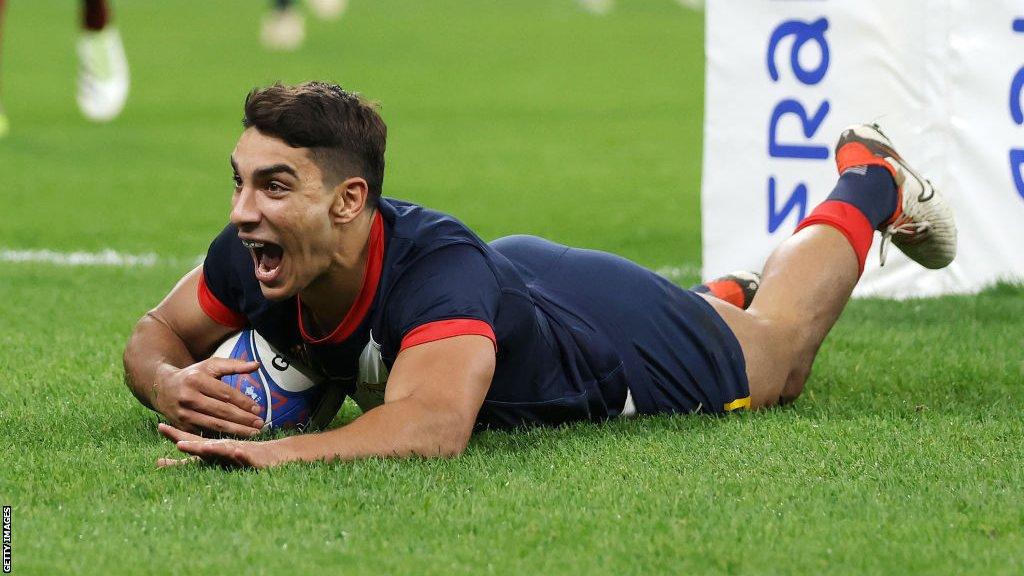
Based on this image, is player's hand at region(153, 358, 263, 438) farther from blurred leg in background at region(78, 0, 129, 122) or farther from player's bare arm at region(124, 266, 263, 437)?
blurred leg in background at region(78, 0, 129, 122)

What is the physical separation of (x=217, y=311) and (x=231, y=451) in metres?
0.79

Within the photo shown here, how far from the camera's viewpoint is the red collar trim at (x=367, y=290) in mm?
4098

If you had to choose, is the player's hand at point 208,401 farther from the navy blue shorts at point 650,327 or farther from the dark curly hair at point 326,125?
the navy blue shorts at point 650,327

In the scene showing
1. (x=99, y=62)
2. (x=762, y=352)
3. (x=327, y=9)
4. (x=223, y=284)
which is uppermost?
(x=223, y=284)

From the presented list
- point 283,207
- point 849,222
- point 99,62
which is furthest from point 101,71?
point 283,207

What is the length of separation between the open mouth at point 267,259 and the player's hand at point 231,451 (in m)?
0.40

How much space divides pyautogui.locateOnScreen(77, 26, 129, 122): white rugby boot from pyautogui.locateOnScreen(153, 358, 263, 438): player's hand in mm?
8172

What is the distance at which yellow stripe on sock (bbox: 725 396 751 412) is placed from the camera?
472cm

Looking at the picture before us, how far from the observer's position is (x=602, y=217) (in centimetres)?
932

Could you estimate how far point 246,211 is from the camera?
3924 mm

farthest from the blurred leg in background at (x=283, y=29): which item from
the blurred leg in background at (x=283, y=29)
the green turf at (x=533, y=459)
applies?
the green turf at (x=533, y=459)

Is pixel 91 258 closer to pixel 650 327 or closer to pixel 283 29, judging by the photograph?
pixel 650 327

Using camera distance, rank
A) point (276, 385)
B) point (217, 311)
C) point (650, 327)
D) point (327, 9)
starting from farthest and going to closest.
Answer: point (327, 9)
point (650, 327)
point (217, 311)
point (276, 385)

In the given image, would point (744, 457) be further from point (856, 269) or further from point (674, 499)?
point (856, 269)
